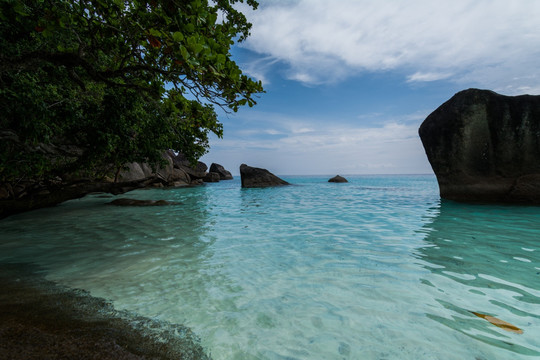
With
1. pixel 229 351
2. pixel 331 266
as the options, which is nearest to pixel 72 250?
pixel 229 351

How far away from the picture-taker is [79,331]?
223 centimetres

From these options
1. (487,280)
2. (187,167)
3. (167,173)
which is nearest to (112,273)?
(487,280)

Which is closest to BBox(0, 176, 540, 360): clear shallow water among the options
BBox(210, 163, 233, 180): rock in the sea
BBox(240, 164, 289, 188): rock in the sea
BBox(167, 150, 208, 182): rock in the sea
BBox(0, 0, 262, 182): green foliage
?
BBox(0, 0, 262, 182): green foliage

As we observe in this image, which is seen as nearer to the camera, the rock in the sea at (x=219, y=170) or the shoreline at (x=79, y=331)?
the shoreline at (x=79, y=331)

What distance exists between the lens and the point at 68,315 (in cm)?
252

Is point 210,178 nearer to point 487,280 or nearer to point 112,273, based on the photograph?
point 112,273

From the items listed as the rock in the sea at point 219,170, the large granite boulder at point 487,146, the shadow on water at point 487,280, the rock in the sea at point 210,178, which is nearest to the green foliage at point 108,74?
the shadow on water at point 487,280

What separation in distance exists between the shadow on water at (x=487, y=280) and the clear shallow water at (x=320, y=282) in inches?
0.6

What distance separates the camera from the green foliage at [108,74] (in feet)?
10.5

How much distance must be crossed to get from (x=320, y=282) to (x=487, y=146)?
12784mm

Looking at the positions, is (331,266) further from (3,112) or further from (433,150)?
(433,150)

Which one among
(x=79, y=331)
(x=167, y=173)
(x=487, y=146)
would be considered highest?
(x=487, y=146)

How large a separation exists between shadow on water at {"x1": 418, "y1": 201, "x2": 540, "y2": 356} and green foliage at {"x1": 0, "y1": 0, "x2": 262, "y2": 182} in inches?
147

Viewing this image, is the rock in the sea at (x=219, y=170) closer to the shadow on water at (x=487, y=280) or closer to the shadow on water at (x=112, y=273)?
the shadow on water at (x=112, y=273)
